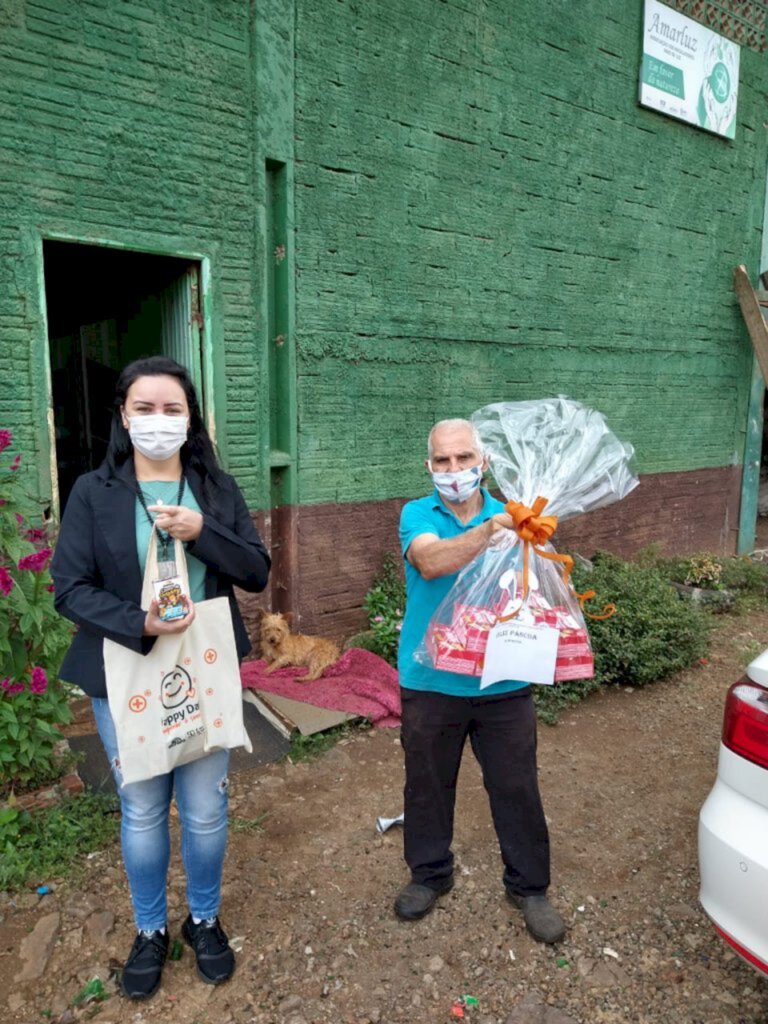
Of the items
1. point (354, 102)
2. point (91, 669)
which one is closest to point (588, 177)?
point (354, 102)

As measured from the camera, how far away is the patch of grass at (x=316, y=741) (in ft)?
13.3

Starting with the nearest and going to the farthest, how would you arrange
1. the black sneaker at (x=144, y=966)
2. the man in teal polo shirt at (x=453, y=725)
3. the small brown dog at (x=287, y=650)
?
the black sneaker at (x=144, y=966)
the man in teal polo shirt at (x=453, y=725)
the small brown dog at (x=287, y=650)

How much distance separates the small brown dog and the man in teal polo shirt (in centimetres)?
222

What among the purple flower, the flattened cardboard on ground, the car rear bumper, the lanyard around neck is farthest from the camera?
the flattened cardboard on ground

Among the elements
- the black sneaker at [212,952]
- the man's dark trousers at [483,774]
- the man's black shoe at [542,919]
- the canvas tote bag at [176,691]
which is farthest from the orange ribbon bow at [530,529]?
the black sneaker at [212,952]

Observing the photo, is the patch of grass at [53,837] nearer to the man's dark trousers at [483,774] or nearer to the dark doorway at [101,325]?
the man's dark trousers at [483,774]

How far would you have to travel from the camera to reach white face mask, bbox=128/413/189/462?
2152 mm

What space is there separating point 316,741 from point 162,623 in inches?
93.8

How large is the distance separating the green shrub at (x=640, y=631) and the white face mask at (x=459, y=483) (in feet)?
9.67

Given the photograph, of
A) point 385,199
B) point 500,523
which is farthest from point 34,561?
point 385,199

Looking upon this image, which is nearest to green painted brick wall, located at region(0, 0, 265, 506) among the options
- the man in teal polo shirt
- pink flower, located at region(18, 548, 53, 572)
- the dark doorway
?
the dark doorway

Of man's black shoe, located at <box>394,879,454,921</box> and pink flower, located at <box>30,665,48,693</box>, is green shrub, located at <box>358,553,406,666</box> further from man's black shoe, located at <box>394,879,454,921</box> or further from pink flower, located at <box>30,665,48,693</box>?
pink flower, located at <box>30,665,48,693</box>

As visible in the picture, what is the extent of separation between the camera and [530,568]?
246 cm

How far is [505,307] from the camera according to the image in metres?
6.05
